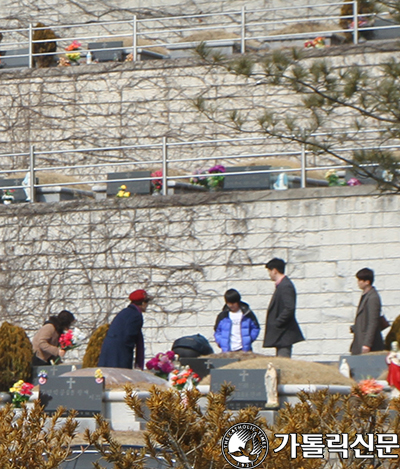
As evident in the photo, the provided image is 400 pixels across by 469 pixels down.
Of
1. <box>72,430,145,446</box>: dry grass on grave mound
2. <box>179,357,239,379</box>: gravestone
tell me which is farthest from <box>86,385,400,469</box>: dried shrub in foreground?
<box>179,357,239,379</box>: gravestone

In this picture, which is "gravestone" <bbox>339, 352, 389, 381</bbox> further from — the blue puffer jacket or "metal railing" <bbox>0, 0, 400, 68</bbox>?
"metal railing" <bbox>0, 0, 400, 68</bbox>

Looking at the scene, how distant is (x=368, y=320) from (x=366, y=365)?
822 millimetres

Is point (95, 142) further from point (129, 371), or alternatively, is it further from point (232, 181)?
point (129, 371)

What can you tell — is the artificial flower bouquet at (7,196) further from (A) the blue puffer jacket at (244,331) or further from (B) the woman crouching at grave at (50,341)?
(A) the blue puffer jacket at (244,331)

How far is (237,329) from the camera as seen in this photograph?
36.0 ft

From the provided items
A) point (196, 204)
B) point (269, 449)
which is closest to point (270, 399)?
point (269, 449)

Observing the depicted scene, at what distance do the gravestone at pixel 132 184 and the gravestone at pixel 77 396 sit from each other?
221 inches

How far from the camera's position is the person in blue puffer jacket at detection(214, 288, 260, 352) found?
35.9 feet

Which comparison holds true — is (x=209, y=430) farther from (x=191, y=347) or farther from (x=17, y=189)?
(x=17, y=189)

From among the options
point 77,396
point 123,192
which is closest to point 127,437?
point 77,396

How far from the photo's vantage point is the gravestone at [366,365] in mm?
9320

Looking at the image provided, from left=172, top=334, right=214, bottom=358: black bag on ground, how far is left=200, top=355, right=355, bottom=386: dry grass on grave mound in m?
2.04

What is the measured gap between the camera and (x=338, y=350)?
42.2ft

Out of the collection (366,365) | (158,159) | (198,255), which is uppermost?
(158,159)
